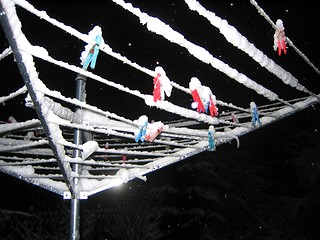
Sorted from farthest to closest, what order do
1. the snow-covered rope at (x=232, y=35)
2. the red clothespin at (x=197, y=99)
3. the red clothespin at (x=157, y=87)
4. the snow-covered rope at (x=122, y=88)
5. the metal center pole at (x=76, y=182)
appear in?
the metal center pole at (x=76, y=182), the red clothespin at (x=197, y=99), the red clothespin at (x=157, y=87), the snow-covered rope at (x=232, y=35), the snow-covered rope at (x=122, y=88)

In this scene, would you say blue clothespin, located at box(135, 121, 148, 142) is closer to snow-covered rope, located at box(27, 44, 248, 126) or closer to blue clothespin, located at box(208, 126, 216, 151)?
snow-covered rope, located at box(27, 44, 248, 126)

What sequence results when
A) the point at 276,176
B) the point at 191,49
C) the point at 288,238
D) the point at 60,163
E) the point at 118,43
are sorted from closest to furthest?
the point at 191,49
the point at 60,163
the point at 288,238
the point at 118,43
the point at 276,176

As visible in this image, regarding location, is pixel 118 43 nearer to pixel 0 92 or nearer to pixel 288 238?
pixel 0 92

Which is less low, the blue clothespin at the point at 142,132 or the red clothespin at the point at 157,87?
the red clothespin at the point at 157,87

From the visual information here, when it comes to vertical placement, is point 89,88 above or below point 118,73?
below

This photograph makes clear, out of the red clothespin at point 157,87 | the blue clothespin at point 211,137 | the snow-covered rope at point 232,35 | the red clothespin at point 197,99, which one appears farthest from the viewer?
the blue clothespin at point 211,137

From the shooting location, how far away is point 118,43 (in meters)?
10.8

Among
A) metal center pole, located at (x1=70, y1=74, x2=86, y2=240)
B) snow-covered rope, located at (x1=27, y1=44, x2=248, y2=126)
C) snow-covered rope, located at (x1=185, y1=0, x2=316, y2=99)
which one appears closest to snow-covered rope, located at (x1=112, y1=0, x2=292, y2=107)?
snow-covered rope, located at (x1=185, y1=0, x2=316, y2=99)

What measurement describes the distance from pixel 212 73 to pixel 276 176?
222 inches

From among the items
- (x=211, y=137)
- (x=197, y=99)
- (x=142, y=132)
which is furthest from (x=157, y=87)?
(x=211, y=137)

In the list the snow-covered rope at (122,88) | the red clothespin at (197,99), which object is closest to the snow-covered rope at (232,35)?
the red clothespin at (197,99)

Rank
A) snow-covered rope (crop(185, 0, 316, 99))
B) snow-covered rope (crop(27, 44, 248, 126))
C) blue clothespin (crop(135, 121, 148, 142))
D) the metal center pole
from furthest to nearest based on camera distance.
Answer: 1. the metal center pole
2. blue clothespin (crop(135, 121, 148, 142))
3. snow-covered rope (crop(185, 0, 316, 99))
4. snow-covered rope (crop(27, 44, 248, 126))

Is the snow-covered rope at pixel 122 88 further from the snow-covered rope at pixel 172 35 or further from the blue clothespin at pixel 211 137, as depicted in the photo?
the snow-covered rope at pixel 172 35

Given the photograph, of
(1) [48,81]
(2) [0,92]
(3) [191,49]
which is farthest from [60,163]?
(1) [48,81]
